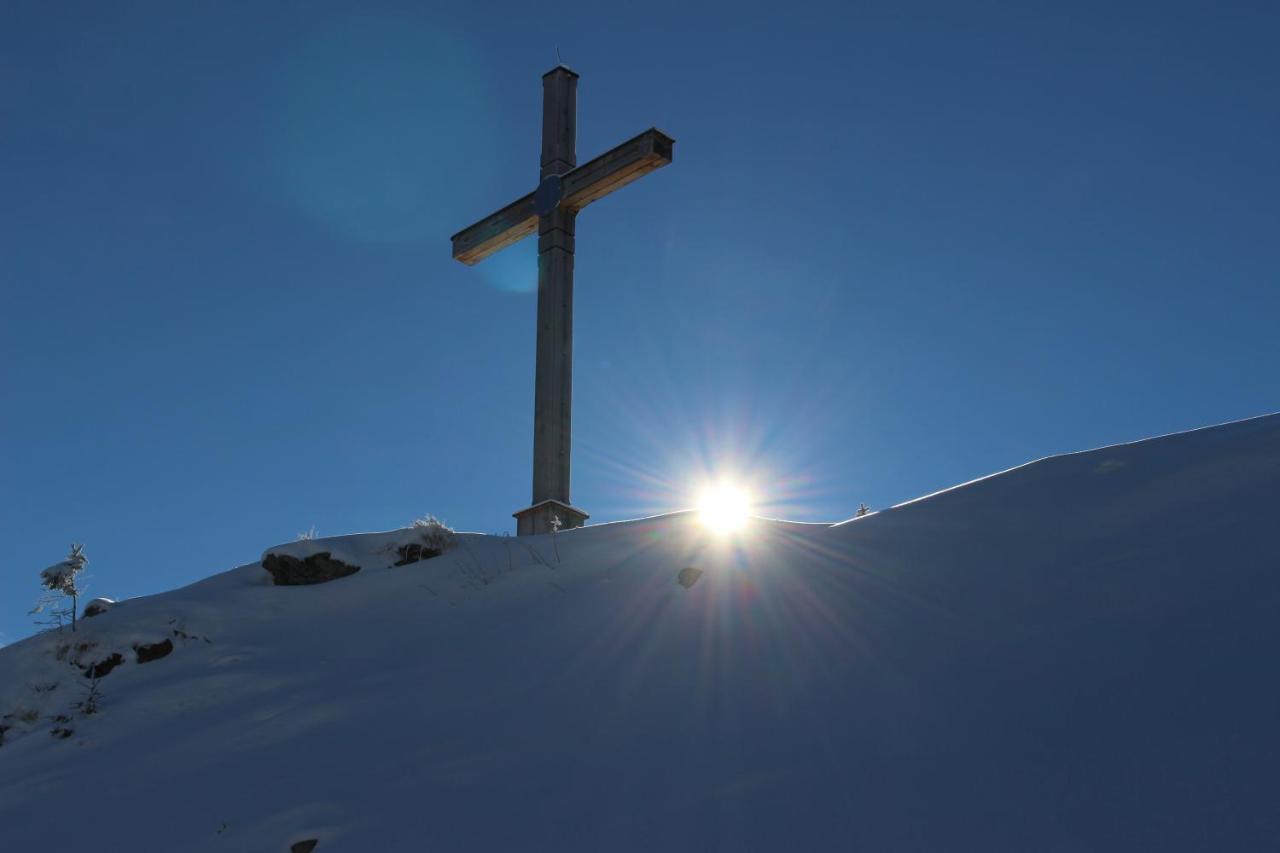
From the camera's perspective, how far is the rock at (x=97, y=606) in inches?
271

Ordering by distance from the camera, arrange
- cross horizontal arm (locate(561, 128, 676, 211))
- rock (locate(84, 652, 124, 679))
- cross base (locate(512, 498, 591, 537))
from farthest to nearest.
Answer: cross horizontal arm (locate(561, 128, 676, 211)) → cross base (locate(512, 498, 591, 537)) → rock (locate(84, 652, 124, 679))

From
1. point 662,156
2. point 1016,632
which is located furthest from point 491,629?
point 662,156

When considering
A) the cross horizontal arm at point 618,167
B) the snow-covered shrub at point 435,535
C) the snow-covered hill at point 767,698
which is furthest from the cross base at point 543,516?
the cross horizontal arm at point 618,167

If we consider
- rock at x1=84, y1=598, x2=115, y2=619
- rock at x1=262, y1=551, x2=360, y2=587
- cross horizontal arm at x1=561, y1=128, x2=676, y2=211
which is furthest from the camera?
cross horizontal arm at x1=561, y1=128, x2=676, y2=211

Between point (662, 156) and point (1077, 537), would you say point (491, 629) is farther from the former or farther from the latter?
point (662, 156)

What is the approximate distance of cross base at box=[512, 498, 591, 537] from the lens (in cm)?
863

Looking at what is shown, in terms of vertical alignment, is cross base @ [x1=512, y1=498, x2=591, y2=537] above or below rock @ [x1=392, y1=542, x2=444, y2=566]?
above

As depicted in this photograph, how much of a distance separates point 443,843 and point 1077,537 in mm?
2507

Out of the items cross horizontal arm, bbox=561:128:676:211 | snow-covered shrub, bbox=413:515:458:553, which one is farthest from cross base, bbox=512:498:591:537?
cross horizontal arm, bbox=561:128:676:211

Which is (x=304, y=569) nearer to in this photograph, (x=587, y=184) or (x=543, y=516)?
(x=543, y=516)

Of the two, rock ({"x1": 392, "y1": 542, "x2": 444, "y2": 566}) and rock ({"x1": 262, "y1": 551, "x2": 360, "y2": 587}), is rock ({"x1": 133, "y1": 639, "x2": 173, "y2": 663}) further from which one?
rock ({"x1": 392, "y1": 542, "x2": 444, "y2": 566})

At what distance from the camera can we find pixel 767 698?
12.2 feet

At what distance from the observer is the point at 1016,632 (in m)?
3.71

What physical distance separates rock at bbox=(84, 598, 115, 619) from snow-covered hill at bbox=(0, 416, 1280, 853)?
0.60 meters
